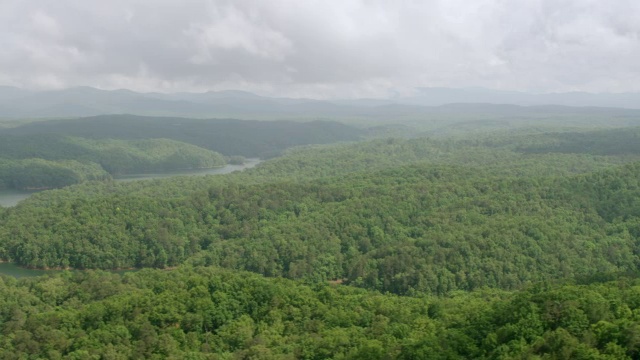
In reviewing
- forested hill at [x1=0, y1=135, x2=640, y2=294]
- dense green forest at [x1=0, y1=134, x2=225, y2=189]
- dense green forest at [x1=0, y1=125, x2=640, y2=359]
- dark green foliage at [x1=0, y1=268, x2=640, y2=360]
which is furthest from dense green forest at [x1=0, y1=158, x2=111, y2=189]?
dark green foliage at [x1=0, y1=268, x2=640, y2=360]

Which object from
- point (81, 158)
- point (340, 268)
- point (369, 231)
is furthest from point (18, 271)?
Answer: point (81, 158)

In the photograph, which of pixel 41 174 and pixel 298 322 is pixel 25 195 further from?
pixel 298 322

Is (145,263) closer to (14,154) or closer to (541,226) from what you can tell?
(541,226)

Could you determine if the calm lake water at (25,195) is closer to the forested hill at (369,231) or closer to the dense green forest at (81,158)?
the forested hill at (369,231)

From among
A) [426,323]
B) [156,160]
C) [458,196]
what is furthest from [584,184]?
[156,160]

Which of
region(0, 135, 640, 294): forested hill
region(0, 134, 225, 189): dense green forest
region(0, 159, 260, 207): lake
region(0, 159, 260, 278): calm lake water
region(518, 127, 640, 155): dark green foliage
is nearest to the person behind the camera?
region(0, 135, 640, 294): forested hill

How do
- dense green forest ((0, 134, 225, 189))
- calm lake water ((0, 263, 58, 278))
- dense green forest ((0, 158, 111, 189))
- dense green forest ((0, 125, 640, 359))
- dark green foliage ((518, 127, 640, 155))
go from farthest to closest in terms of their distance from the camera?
dark green foliage ((518, 127, 640, 155))
dense green forest ((0, 134, 225, 189))
dense green forest ((0, 158, 111, 189))
calm lake water ((0, 263, 58, 278))
dense green forest ((0, 125, 640, 359))

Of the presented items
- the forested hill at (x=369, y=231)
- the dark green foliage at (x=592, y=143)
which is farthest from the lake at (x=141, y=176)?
the dark green foliage at (x=592, y=143)

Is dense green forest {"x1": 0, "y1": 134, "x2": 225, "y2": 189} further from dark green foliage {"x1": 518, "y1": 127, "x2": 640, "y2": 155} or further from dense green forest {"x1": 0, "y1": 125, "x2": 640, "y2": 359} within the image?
dark green foliage {"x1": 518, "y1": 127, "x2": 640, "y2": 155}
